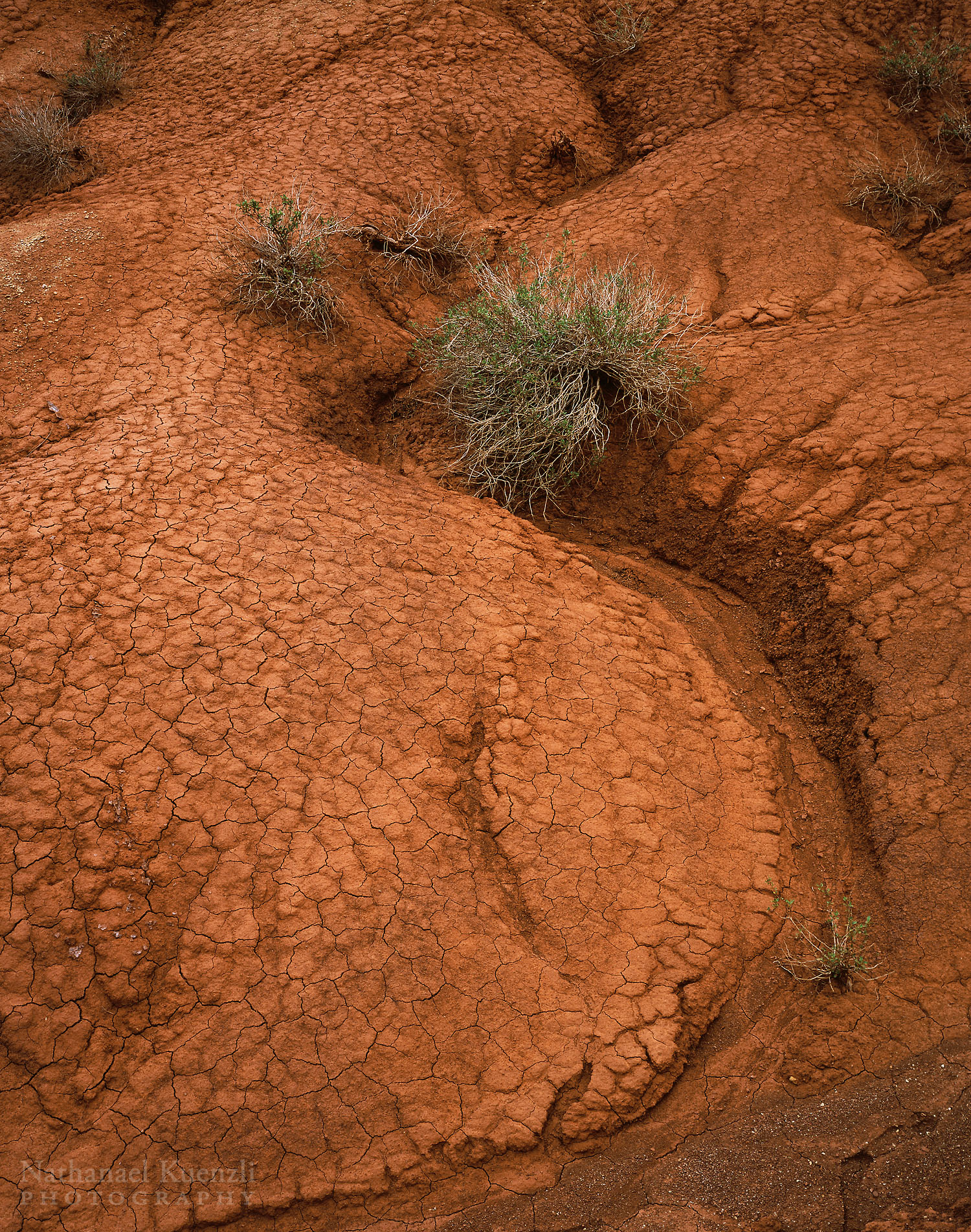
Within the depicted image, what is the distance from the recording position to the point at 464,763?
89.9 inches

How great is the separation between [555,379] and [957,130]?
288 centimetres

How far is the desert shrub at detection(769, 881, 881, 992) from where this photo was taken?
198 centimetres

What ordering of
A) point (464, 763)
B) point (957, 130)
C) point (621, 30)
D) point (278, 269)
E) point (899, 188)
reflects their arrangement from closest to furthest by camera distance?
point (464, 763)
point (278, 269)
point (899, 188)
point (957, 130)
point (621, 30)

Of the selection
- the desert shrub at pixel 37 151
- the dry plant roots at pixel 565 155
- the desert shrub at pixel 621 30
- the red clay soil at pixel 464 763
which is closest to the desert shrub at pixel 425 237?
the red clay soil at pixel 464 763

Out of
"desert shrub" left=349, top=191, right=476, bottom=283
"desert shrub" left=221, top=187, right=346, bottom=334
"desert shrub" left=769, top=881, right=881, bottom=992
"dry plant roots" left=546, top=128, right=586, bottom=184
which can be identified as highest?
"dry plant roots" left=546, top=128, right=586, bottom=184

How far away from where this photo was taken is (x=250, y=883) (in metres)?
2.01

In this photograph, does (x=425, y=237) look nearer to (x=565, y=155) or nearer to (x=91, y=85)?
(x=565, y=155)

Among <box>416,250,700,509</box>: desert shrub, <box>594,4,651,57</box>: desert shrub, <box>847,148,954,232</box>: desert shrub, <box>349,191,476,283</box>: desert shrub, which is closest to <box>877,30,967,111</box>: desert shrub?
<box>847,148,954,232</box>: desert shrub

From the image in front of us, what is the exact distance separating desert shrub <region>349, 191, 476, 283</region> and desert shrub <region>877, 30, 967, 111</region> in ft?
8.16

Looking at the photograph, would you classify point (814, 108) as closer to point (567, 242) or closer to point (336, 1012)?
point (567, 242)

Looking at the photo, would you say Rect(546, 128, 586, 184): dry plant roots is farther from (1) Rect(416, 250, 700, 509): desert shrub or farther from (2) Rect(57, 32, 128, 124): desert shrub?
(2) Rect(57, 32, 128, 124): desert shrub

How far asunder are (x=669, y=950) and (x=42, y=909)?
5.14 feet

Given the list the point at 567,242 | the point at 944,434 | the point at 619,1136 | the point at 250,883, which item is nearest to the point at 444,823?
the point at 250,883

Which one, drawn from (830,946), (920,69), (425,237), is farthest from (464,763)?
(920,69)
